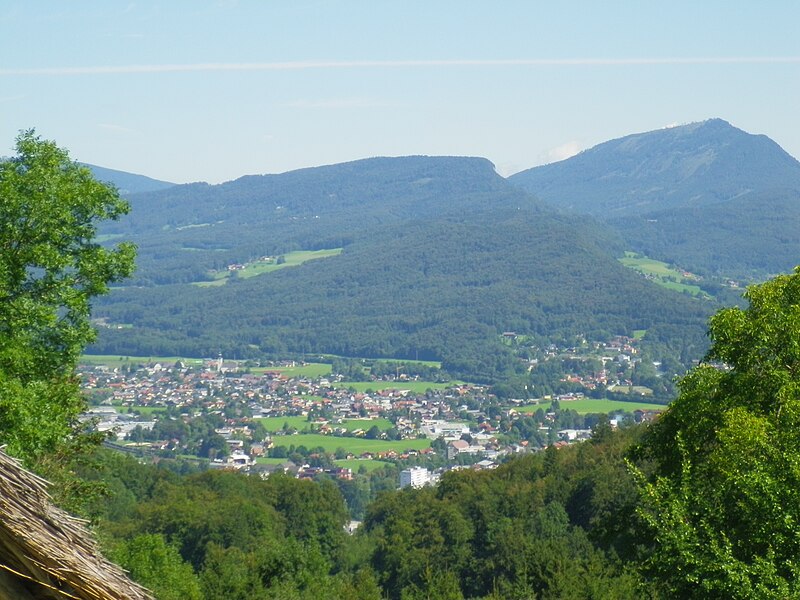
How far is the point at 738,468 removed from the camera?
29.3 ft

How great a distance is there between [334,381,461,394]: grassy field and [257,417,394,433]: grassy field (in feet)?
56.1

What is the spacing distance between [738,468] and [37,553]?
629 centimetres

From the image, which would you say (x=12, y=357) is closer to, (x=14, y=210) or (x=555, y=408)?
(x=14, y=210)

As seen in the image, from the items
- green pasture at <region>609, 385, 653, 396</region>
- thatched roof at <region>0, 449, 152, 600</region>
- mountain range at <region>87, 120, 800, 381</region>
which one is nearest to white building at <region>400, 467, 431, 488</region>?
green pasture at <region>609, 385, 653, 396</region>

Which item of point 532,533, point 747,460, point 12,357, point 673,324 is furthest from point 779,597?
point 673,324

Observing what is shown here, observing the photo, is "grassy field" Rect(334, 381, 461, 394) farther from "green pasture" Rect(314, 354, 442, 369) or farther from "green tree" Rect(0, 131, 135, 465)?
"green tree" Rect(0, 131, 135, 465)

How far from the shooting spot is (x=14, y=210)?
10.8 m

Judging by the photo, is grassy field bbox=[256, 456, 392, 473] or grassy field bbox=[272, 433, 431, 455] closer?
grassy field bbox=[256, 456, 392, 473]

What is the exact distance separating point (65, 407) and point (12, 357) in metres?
1.55

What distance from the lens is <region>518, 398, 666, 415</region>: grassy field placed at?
10150 cm

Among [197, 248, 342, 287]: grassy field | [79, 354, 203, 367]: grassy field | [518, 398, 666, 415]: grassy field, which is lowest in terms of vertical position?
[518, 398, 666, 415]: grassy field

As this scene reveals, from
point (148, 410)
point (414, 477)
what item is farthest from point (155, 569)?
point (148, 410)

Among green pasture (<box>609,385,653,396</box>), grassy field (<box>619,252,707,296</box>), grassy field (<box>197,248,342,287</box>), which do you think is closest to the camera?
green pasture (<box>609,385,653,396</box>)

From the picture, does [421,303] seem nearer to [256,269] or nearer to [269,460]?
[256,269]
